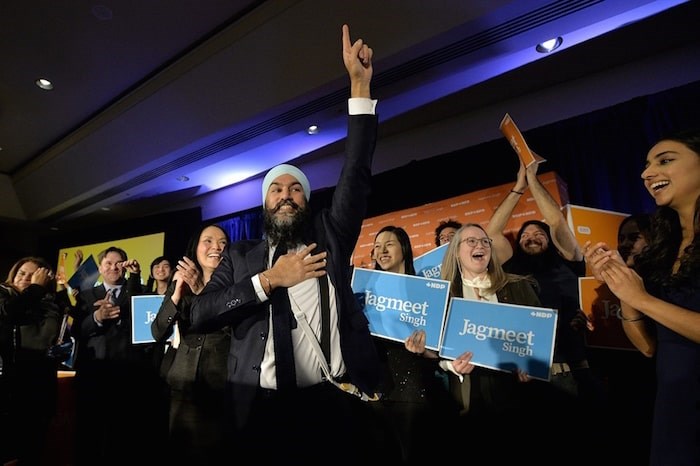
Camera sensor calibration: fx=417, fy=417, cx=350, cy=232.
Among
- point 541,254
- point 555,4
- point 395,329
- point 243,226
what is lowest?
point 395,329

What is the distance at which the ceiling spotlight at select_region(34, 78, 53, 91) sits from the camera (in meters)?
4.71

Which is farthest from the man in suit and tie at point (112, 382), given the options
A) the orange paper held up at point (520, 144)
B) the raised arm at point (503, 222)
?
the orange paper held up at point (520, 144)

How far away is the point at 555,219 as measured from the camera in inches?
116

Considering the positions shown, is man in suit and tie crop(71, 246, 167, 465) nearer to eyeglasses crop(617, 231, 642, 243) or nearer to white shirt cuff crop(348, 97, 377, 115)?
white shirt cuff crop(348, 97, 377, 115)

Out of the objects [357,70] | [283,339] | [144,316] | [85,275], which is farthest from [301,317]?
[85,275]

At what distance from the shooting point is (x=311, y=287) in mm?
1451

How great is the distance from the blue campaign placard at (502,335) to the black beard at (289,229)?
1181 millimetres

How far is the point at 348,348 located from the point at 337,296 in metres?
0.17

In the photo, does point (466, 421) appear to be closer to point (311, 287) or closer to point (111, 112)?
point (311, 287)

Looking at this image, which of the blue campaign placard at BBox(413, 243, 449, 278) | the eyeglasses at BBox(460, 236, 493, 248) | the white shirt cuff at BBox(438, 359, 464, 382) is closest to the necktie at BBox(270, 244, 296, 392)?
the white shirt cuff at BBox(438, 359, 464, 382)

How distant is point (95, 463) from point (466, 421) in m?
3.08

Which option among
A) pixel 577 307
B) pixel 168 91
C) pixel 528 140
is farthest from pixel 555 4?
pixel 168 91

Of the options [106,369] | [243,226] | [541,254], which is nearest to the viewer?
[541,254]

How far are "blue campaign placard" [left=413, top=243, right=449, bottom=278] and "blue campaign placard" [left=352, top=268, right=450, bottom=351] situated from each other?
0.84 metres
